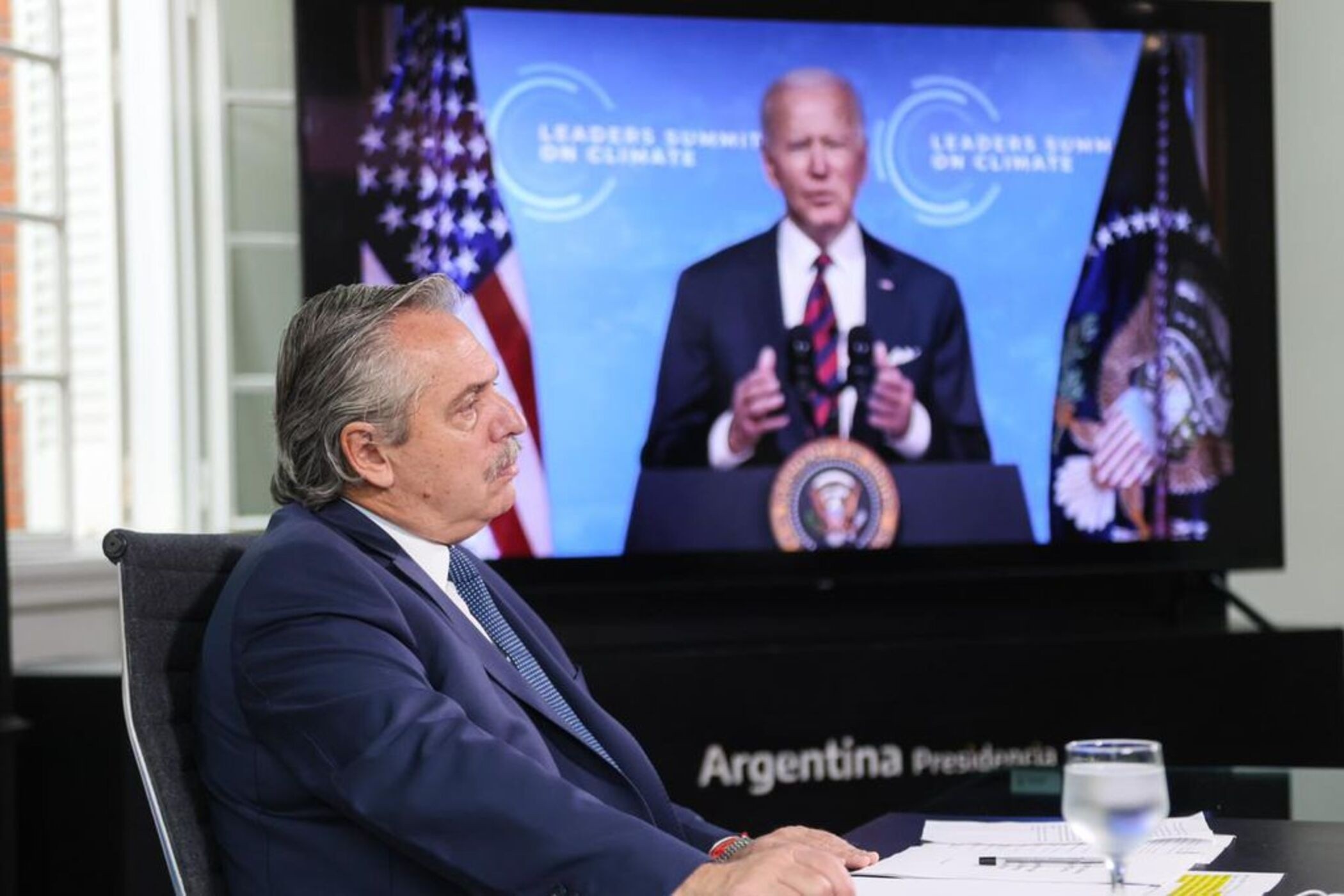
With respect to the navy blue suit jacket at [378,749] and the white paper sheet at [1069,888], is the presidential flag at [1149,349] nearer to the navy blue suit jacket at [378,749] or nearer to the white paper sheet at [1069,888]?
the navy blue suit jacket at [378,749]

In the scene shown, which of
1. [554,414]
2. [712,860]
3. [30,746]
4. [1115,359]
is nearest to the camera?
[712,860]

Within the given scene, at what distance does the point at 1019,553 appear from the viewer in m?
4.09

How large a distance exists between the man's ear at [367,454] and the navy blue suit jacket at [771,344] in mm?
2087

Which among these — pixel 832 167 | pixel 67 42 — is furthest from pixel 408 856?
pixel 67 42

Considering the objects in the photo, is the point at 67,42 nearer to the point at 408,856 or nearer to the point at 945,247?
the point at 945,247

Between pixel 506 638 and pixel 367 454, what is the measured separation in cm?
27

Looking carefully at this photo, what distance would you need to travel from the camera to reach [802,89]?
13.1ft

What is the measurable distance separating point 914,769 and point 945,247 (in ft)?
3.80

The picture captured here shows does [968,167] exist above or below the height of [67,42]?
below

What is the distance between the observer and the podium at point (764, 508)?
3.92 m

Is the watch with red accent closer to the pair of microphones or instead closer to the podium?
the podium

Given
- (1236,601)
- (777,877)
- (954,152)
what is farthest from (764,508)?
(777,877)

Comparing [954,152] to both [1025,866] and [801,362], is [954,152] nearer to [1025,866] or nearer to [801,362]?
[801,362]

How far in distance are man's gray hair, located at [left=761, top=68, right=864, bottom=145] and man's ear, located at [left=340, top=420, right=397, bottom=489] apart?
7.55ft
